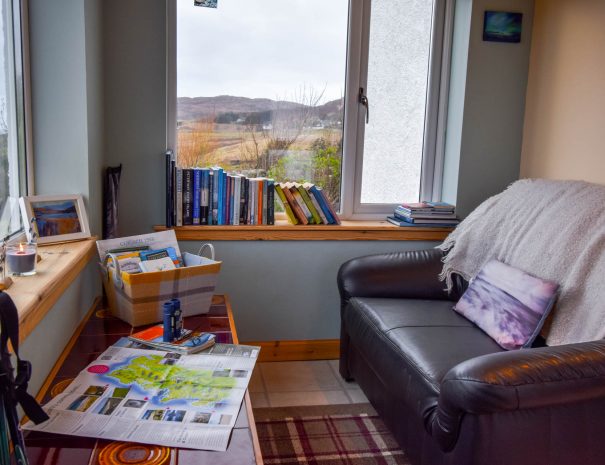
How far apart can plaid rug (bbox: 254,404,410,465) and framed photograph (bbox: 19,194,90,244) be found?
1.01m

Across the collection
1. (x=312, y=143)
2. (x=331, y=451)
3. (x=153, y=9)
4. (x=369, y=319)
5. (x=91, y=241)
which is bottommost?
(x=331, y=451)

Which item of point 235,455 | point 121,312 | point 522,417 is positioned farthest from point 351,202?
point 235,455

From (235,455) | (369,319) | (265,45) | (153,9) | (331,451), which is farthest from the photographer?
(265,45)

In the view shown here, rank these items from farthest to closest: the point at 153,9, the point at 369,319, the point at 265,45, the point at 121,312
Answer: the point at 265,45 → the point at 153,9 → the point at 369,319 → the point at 121,312

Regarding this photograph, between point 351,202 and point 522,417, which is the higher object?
point 351,202

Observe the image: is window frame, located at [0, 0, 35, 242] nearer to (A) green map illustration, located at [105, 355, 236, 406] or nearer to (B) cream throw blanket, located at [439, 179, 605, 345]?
(A) green map illustration, located at [105, 355, 236, 406]

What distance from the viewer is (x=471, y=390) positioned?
57.2 inches

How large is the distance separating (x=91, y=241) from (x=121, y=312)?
31cm

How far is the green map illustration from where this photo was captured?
139 cm

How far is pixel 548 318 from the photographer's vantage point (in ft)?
6.64

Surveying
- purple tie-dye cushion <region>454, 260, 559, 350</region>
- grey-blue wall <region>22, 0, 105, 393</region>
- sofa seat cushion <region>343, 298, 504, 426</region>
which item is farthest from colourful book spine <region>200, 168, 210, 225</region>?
purple tie-dye cushion <region>454, 260, 559, 350</region>

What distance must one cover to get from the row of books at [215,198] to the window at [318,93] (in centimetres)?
20

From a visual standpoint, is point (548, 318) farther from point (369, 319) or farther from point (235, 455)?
point (235, 455)

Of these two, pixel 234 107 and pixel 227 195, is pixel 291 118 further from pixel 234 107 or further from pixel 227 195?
pixel 227 195
